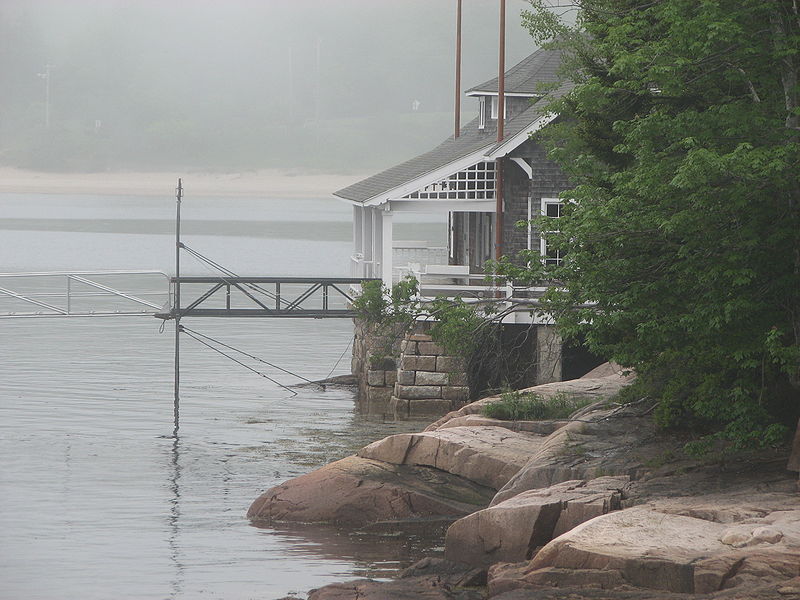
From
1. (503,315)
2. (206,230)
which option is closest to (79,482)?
(503,315)

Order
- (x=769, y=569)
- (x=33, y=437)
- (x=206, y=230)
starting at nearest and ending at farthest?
(x=769, y=569) → (x=33, y=437) → (x=206, y=230)

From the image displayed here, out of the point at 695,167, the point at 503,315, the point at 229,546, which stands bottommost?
the point at 229,546

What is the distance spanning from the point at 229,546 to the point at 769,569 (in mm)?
8950

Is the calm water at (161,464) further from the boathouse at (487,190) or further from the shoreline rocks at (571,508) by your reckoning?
the boathouse at (487,190)

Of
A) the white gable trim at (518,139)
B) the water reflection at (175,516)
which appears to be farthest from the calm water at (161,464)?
the white gable trim at (518,139)

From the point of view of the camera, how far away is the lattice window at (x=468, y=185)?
109ft

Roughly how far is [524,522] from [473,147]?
758 inches

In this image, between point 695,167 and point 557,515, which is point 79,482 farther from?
point 695,167

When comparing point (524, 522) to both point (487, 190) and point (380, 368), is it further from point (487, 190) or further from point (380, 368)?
point (380, 368)

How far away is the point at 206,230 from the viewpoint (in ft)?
584

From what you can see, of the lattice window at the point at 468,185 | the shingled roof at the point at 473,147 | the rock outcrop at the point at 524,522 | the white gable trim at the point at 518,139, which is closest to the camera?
the rock outcrop at the point at 524,522

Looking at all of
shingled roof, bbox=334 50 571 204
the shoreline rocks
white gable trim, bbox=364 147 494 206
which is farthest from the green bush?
white gable trim, bbox=364 147 494 206

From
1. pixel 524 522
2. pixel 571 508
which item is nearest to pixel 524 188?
pixel 571 508

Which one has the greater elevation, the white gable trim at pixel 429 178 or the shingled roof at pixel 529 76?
the shingled roof at pixel 529 76
